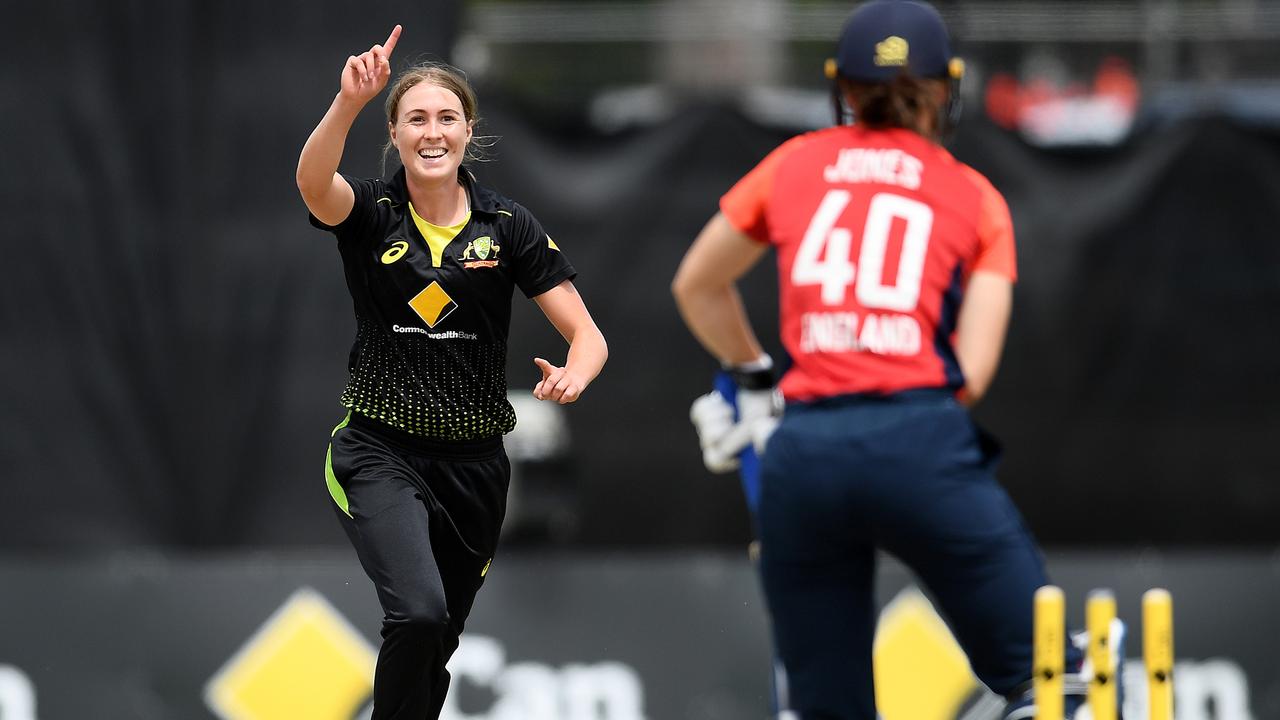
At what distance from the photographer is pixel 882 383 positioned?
11.8 ft

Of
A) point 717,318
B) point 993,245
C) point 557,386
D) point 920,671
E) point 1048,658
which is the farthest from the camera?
point 920,671

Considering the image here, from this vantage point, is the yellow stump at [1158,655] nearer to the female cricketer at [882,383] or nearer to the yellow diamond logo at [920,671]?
the female cricketer at [882,383]

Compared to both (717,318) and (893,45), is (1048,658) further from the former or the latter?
(893,45)

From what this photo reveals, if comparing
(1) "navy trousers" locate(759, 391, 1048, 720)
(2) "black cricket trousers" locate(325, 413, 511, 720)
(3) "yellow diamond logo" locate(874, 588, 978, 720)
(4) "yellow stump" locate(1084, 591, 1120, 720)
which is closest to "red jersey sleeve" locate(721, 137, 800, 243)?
(1) "navy trousers" locate(759, 391, 1048, 720)

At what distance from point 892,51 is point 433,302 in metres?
1.22

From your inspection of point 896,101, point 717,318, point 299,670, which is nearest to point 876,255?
point 896,101

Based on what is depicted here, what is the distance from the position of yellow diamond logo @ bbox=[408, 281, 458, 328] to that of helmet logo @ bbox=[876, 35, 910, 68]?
116cm

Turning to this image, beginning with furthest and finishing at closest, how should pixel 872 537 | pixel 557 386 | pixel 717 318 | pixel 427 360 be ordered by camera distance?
pixel 427 360, pixel 717 318, pixel 557 386, pixel 872 537

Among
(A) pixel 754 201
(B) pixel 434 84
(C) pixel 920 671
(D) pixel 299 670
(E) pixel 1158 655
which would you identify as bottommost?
(C) pixel 920 671

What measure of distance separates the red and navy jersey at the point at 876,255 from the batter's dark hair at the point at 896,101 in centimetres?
3

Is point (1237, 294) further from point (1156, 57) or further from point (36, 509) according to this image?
point (36, 509)

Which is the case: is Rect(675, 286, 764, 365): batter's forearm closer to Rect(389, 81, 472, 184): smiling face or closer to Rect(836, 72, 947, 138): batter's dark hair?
Rect(836, 72, 947, 138): batter's dark hair

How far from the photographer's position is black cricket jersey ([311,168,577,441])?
4105mm

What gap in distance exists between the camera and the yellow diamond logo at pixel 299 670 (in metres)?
6.69
